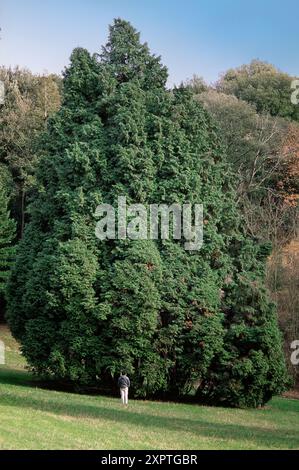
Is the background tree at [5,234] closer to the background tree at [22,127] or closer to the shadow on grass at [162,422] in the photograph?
the background tree at [22,127]

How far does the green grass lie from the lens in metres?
12.4

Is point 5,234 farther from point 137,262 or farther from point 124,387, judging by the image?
point 124,387

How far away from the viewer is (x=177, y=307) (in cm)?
2088

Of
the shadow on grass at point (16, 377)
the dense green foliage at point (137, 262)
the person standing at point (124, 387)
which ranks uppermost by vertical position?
the dense green foliage at point (137, 262)

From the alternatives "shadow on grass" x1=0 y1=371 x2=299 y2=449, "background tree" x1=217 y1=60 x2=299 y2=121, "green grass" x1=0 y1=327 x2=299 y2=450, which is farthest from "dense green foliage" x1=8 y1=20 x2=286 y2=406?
"background tree" x1=217 y1=60 x2=299 y2=121

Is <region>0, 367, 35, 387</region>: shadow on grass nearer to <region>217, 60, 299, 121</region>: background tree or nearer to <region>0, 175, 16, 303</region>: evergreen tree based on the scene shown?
<region>0, 175, 16, 303</region>: evergreen tree

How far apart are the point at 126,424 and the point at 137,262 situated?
6554 millimetres

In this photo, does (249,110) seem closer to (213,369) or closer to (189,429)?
(213,369)

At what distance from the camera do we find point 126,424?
49.8 feet

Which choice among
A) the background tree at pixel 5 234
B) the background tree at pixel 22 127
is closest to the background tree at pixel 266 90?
the background tree at pixel 22 127

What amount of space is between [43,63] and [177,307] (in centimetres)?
4038

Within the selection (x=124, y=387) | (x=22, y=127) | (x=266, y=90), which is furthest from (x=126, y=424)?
(x=266, y=90)

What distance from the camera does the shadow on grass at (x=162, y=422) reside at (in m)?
14.7
